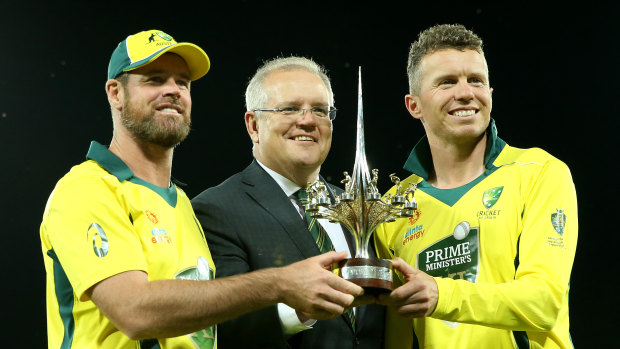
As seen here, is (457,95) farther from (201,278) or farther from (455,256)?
(201,278)

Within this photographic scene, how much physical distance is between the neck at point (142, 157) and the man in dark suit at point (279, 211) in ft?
0.61

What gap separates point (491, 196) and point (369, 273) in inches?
22.3

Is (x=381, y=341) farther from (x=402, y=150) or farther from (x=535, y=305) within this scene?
(x=402, y=150)

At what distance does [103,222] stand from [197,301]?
0.32 m

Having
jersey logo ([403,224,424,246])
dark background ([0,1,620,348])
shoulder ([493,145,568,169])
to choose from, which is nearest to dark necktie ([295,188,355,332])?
jersey logo ([403,224,424,246])

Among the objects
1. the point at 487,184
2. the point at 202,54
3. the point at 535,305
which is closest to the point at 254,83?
the point at 202,54

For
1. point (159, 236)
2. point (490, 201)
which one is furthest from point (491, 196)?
point (159, 236)

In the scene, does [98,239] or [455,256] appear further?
[455,256]

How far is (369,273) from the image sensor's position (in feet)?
6.58

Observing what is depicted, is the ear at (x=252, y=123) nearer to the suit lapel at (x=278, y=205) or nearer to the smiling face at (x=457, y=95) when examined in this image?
the suit lapel at (x=278, y=205)

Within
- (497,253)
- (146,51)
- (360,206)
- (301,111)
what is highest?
(146,51)

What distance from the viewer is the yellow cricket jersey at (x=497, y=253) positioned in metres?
2.11

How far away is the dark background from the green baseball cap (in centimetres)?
235

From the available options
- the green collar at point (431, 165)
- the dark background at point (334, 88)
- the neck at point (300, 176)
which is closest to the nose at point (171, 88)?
the neck at point (300, 176)
